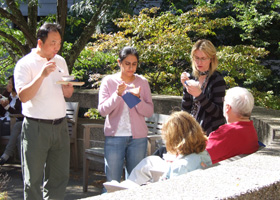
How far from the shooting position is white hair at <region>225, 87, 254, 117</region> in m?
3.65

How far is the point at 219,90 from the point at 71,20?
574 cm

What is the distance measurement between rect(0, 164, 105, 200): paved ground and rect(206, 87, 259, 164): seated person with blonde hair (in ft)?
9.56

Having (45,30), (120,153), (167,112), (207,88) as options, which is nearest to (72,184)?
(167,112)

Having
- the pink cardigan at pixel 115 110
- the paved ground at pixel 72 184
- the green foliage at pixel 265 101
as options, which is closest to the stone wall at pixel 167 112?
the paved ground at pixel 72 184

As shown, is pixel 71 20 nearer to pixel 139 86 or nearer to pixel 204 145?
pixel 139 86

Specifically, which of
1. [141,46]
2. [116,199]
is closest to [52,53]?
[116,199]

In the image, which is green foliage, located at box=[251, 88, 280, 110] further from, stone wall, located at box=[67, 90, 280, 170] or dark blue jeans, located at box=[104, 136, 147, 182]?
dark blue jeans, located at box=[104, 136, 147, 182]

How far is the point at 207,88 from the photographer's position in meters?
4.30

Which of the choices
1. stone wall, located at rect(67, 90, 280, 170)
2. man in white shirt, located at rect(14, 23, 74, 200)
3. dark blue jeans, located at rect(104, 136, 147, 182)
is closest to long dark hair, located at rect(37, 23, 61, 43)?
man in white shirt, located at rect(14, 23, 74, 200)

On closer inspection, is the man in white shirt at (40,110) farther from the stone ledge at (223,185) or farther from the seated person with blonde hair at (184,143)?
the stone ledge at (223,185)

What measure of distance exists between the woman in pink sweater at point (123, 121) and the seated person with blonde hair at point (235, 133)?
1.03 meters

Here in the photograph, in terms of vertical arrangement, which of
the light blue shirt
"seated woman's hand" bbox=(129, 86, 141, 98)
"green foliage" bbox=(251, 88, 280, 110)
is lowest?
"green foliage" bbox=(251, 88, 280, 110)

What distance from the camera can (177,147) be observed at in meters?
3.36

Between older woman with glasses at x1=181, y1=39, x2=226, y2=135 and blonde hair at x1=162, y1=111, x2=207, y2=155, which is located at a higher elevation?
older woman with glasses at x1=181, y1=39, x2=226, y2=135
